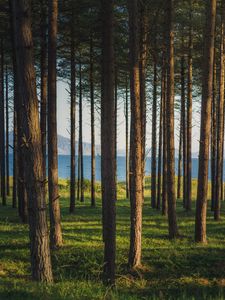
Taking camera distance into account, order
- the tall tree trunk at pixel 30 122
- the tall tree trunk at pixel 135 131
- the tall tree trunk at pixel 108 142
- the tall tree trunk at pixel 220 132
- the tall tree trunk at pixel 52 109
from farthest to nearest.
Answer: the tall tree trunk at pixel 220 132, the tall tree trunk at pixel 52 109, the tall tree trunk at pixel 135 131, the tall tree trunk at pixel 108 142, the tall tree trunk at pixel 30 122

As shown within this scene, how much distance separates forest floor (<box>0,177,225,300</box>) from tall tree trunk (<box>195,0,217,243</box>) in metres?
0.83

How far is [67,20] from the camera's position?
18.2 m

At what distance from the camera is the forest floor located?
642 centimetres

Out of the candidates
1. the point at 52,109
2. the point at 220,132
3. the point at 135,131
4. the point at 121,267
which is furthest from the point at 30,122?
the point at 220,132

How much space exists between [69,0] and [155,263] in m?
10.6

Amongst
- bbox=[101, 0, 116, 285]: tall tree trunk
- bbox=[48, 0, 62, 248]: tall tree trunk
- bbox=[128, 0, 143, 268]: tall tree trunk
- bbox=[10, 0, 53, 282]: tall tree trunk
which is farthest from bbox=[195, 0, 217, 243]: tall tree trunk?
bbox=[10, 0, 53, 282]: tall tree trunk

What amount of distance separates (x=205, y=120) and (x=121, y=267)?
17.4 ft

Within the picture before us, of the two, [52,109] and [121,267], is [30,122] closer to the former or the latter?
[52,109]

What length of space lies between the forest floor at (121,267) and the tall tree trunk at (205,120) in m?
0.83

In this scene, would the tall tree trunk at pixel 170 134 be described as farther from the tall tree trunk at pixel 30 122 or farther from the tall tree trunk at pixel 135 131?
the tall tree trunk at pixel 30 122

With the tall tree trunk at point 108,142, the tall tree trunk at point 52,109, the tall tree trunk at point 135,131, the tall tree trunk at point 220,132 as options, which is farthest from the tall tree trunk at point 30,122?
the tall tree trunk at point 220,132

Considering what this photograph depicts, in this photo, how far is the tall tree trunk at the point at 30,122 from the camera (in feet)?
20.8

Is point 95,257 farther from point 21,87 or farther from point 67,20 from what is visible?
point 67,20

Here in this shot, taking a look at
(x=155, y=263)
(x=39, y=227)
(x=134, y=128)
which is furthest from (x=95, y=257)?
(x=39, y=227)
